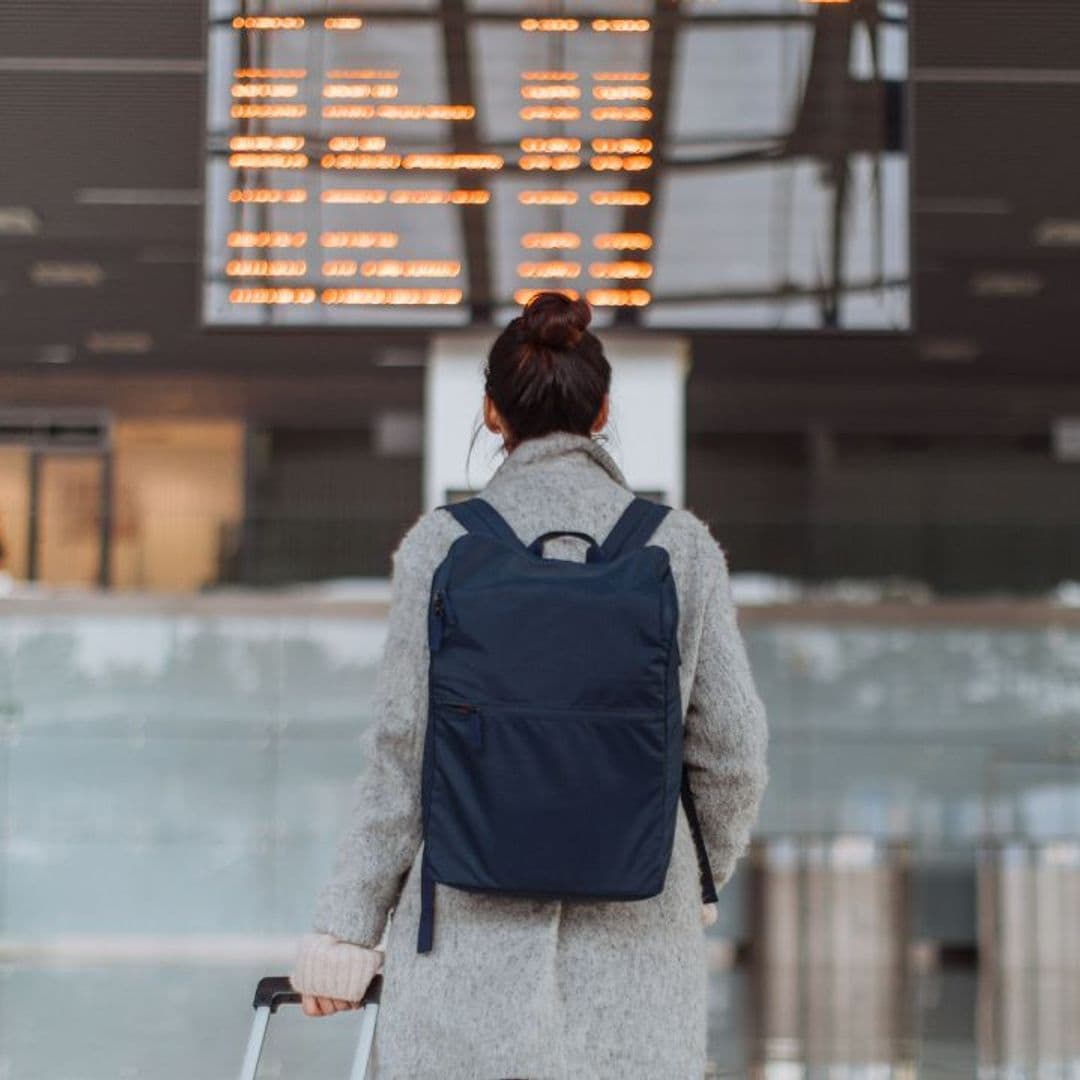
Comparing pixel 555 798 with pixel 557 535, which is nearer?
pixel 555 798

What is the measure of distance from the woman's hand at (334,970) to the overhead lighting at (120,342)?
1146 cm

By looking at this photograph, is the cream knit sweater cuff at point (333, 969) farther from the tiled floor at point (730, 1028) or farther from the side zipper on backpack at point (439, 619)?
the tiled floor at point (730, 1028)

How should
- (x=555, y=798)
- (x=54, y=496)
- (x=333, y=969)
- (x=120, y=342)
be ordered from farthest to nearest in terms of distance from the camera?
(x=120, y=342) < (x=54, y=496) < (x=333, y=969) < (x=555, y=798)

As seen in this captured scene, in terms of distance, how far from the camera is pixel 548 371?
6.42ft

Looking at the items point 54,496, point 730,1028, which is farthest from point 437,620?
point 54,496

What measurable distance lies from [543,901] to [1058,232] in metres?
8.46

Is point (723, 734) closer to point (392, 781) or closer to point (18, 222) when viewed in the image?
point (392, 781)

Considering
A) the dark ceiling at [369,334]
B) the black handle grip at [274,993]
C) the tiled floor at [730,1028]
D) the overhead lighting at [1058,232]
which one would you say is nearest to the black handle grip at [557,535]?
the black handle grip at [274,993]

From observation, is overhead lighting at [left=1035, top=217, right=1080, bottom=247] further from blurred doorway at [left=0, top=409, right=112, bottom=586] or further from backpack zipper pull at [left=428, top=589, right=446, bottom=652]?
backpack zipper pull at [left=428, top=589, right=446, bottom=652]

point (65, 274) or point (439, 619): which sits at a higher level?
point (65, 274)

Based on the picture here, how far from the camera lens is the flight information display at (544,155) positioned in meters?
4.81

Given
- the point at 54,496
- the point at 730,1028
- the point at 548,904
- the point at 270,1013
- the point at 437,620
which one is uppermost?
the point at 54,496

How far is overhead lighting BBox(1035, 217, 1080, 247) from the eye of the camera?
9411 mm

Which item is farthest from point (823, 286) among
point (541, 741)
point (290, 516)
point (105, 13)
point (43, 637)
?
point (290, 516)
